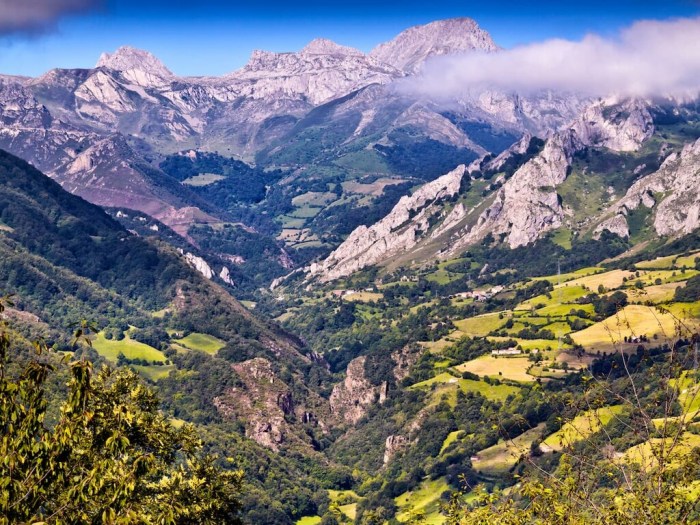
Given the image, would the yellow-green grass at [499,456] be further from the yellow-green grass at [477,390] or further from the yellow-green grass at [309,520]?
the yellow-green grass at [309,520]

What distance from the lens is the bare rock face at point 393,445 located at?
598 ft

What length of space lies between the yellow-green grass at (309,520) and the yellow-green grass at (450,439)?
32.7 meters

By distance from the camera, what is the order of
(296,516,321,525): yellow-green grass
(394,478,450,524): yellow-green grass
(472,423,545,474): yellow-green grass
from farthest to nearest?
1. (296,516,321,525): yellow-green grass
2. (472,423,545,474): yellow-green grass
3. (394,478,450,524): yellow-green grass

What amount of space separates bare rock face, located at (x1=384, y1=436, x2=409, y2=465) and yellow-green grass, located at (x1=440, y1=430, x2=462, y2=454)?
1023cm

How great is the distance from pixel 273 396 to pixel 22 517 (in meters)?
174

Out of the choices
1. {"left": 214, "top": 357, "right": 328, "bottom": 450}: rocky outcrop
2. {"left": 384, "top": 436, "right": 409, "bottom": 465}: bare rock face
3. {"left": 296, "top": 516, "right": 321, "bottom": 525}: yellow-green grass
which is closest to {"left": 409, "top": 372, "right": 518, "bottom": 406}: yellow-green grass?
{"left": 384, "top": 436, "right": 409, "bottom": 465}: bare rock face

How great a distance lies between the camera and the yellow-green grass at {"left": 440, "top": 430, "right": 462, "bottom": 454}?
174125 millimetres

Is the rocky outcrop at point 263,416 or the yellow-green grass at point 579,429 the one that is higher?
the yellow-green grass at point 579,429

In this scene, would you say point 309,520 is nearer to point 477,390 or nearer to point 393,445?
point 393,445

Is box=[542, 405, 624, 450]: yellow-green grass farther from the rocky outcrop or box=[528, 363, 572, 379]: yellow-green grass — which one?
the rocky outcrop

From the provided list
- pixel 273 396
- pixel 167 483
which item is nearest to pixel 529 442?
pixel 273 396

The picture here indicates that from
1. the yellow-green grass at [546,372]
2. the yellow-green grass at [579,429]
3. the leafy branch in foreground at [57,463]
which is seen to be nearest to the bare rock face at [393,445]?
the yellow-green grass at [546,372]

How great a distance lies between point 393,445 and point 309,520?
35.8 m

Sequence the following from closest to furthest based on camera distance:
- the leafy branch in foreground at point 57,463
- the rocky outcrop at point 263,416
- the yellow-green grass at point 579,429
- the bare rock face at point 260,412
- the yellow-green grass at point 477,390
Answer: the leafy branch in foreground at point 57,463 → the yellow-green grass at point 579,429 → the yellow-green grass at point 477,390 → the bare rock face at point 260,412 → the rocky outcrop at point 263,416
